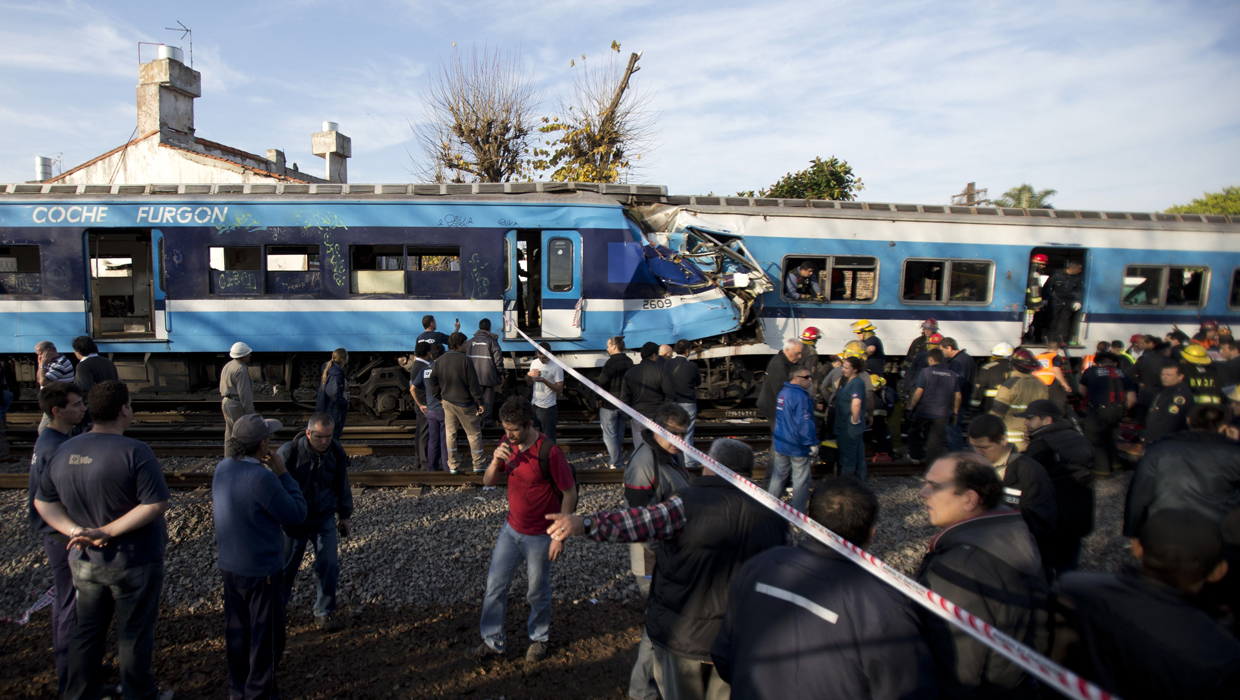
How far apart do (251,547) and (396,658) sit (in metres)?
1.33

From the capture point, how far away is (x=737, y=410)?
1041 centimetres

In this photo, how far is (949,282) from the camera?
35.1 feet

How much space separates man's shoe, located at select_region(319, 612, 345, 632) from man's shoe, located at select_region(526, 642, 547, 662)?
1.42 metres

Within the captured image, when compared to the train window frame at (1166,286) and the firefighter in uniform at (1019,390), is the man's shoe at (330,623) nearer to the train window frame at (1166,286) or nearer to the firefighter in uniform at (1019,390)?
the firefighter in uniform at (1019,390)

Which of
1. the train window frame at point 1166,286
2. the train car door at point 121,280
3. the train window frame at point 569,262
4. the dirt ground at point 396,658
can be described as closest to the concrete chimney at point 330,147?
the train car door at point 121,280

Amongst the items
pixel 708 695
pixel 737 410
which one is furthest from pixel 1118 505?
pixel 708 695

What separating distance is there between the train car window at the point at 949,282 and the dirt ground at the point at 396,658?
8591 mm

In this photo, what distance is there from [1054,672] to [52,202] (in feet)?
41.4

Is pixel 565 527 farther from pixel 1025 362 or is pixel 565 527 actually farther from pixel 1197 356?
pixel 1197 356

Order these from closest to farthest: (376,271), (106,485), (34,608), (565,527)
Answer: (565,527), (106,485), (34,608), (376,271)

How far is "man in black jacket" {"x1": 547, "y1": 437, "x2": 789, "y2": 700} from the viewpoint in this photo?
8.81ft

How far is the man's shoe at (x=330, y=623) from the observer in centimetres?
422

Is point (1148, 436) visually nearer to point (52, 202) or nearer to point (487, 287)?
point (487, 287)

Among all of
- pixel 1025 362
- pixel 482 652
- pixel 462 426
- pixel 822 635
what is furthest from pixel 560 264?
pixel 822 635
